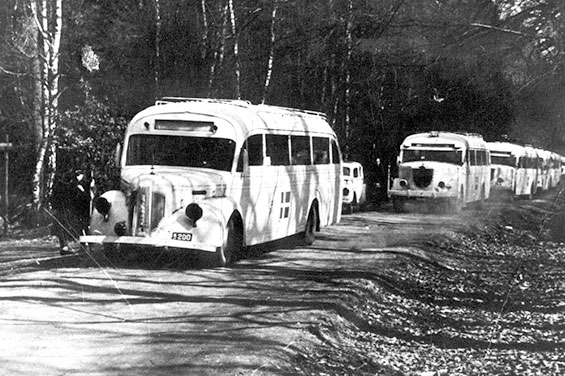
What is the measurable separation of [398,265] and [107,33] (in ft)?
71.9

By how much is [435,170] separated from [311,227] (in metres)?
12.9

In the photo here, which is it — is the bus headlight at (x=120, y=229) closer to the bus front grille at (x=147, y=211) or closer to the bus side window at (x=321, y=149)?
the bus front grille at (x=147, y=211)

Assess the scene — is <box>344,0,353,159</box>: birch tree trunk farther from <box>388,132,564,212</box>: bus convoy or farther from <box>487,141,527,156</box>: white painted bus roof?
<box>487,141,527,156</box>: white painted bus roof

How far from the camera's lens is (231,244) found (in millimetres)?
15711

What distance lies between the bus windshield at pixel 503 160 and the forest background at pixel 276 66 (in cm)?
195

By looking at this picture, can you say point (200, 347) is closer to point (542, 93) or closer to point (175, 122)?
point (175, 122)

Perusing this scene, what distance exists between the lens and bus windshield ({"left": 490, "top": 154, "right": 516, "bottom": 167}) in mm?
43116

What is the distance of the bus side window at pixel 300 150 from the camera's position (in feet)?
61.6

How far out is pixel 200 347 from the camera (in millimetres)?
9195

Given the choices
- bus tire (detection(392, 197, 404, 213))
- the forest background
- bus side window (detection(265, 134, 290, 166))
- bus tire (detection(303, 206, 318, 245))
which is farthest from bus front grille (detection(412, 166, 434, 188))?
bus side window (detection(265, 134, 290, 166))

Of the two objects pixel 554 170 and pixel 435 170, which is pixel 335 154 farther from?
pixel 554 170

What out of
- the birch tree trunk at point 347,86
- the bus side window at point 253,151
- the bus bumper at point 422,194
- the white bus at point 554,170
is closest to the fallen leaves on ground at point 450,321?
the bus side window at point 253,151

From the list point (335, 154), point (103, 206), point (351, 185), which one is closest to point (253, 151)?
point (103, 206)

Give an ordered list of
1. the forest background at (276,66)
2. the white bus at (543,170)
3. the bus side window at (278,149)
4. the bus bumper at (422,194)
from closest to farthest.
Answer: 1. the forest background at (276,66)
2. the bus side window at (278,149)
3. the bus bumper at (422,194)
4. the white bus at (543,170)
